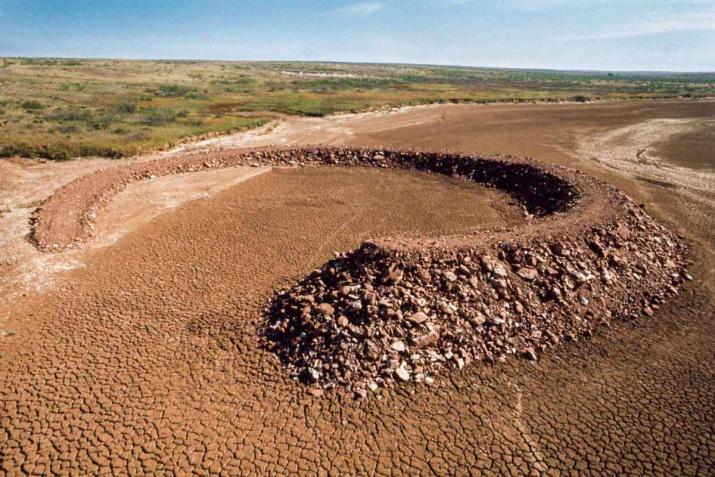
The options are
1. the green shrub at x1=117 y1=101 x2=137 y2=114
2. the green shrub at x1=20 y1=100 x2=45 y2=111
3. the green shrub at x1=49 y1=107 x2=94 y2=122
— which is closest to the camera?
the green shrub at x1=49 y1=107 x2=94 y2=122

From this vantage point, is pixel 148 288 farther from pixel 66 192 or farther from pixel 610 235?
pixel 610 235

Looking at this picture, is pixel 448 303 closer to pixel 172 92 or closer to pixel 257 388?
pixel 257 388

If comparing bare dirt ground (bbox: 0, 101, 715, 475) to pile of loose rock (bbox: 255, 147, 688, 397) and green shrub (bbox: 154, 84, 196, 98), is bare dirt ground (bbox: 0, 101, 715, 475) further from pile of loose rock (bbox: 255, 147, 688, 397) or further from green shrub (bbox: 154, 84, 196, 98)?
green shrub (bbox: 154, 84, 196, 98)

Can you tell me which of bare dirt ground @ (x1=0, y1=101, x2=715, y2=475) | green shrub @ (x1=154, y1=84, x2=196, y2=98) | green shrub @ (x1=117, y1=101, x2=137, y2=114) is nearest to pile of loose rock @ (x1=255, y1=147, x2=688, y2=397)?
bare dirt ground @ (x1=0, y1=101, x2=715, y2=475)

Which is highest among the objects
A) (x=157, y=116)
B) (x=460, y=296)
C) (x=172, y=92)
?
(x=172, y=92)

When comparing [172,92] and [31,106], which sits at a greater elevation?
[172,92]

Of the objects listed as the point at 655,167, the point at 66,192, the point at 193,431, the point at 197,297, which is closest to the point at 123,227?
the point at 66,192

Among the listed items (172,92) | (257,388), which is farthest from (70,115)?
(257,388)

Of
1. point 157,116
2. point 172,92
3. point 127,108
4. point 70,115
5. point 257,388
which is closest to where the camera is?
point 257,388
